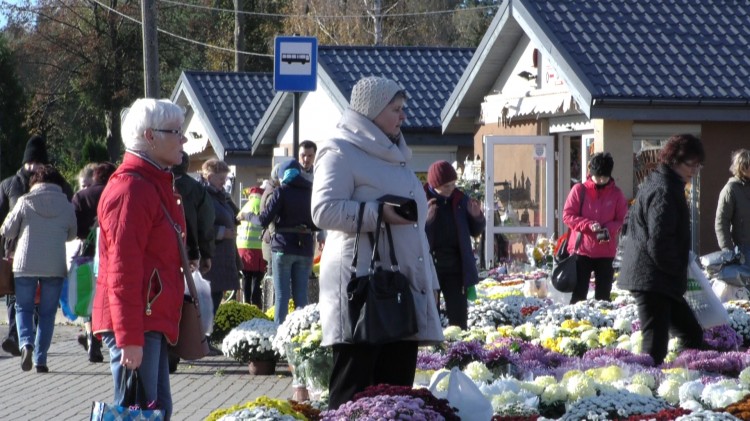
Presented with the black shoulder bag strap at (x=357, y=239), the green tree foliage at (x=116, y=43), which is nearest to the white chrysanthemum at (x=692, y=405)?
the black shoulder bag strap at (x=357, y=239)

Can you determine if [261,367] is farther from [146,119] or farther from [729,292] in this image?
[146,119]

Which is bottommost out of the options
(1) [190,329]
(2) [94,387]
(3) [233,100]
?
(2) [94,387]

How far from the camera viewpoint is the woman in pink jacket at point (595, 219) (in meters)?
12.7

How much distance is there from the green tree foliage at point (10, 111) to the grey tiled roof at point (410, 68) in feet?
86.3

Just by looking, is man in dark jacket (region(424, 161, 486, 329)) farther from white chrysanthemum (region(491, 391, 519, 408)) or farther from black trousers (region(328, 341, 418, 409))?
black trousers (region(328, 341, 418, 409))

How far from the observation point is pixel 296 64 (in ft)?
43.1

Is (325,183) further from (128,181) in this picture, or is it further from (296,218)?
(296,218)

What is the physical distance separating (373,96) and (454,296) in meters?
5.19

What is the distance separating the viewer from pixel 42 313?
11.6 m

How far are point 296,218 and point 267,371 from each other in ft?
4.89

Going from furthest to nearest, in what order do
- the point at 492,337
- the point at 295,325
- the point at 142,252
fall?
1. the point at 492,337
2. the point at 295,325
3. the point at 142,252

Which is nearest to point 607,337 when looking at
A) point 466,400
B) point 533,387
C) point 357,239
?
point 533,387

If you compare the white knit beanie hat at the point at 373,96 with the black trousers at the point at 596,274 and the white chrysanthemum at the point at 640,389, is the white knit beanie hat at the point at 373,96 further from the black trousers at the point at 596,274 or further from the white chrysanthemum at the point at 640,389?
the black trousers at the point at 596,274

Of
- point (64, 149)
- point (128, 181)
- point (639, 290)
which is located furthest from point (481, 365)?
point (64, 149)
